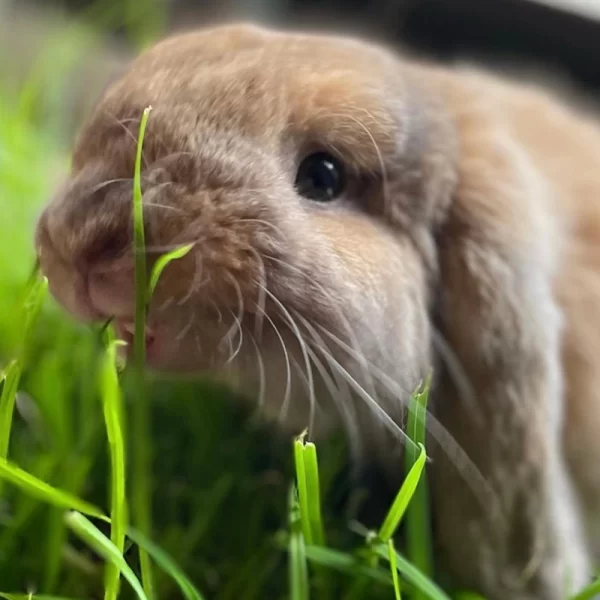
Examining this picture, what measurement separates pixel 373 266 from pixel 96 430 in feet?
1.33

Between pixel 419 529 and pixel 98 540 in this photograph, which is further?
pixel 419 529

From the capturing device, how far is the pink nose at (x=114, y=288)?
2.17ft

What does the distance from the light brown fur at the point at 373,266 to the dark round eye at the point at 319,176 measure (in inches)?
0.5

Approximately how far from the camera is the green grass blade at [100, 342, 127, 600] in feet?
1.86

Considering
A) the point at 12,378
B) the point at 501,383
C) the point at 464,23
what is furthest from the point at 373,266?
the point at 464,23

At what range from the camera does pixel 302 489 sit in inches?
26.9

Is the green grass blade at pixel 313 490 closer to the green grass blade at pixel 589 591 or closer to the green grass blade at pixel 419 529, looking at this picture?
the green grass blade at pixel 419 529

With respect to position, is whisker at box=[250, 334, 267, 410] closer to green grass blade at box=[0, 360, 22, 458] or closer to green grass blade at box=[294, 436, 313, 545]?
green grass blade at box=[294, 436, 313, 545]

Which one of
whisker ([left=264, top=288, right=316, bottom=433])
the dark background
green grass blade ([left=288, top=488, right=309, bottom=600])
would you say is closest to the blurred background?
the dark background

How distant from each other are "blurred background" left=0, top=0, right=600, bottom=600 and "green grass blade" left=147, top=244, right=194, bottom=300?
8.1 inches

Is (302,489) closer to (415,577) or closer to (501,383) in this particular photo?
(415,577)

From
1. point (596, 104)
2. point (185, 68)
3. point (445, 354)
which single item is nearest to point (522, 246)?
point (445, 354)

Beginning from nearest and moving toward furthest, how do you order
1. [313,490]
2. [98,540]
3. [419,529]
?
[98,540], [313,490], [419,529]

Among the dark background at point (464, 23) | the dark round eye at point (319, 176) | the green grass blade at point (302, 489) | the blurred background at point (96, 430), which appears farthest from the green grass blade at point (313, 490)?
the dark background at point (464, 23)
